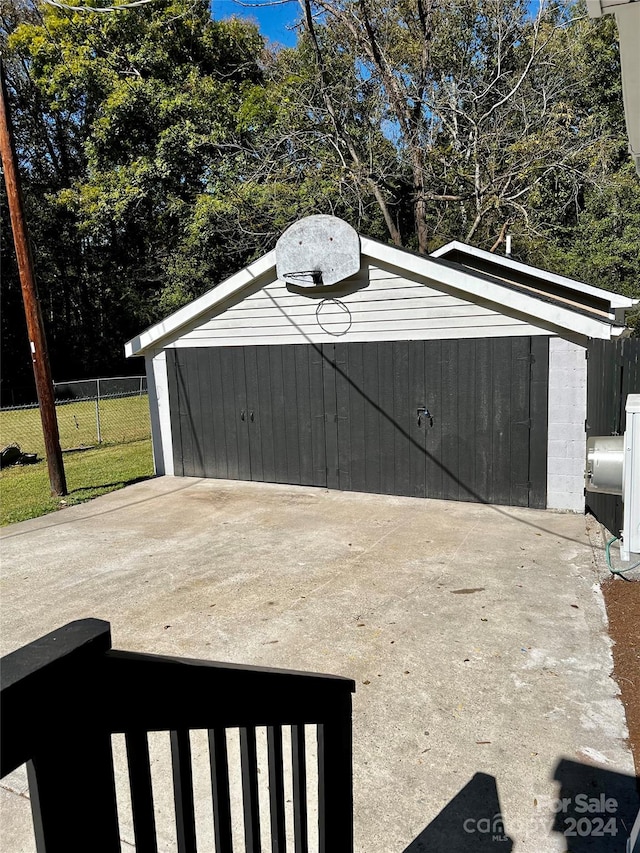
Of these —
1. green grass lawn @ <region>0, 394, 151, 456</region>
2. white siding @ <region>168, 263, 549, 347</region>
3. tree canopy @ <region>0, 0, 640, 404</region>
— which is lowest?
green grass lawn @ <region>0, 394, 151, 456</region>

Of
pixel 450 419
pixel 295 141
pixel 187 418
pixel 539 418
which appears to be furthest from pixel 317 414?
pixel 295 141

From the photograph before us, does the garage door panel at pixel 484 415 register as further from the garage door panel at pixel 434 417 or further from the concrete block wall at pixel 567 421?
the concrete block wall at pixel 567 421

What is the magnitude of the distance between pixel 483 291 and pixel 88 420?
41.0 feet

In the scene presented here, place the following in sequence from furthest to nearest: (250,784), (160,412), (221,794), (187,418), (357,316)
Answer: (160,412) → (187,418) → (357,316) → (250,784) → (221,794)

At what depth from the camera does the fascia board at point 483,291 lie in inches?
255

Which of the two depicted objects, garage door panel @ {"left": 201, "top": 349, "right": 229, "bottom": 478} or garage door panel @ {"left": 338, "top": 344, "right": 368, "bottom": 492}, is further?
garage door panel @ {"left": 201, "top": 349, "right": 229, "bottom": 478}

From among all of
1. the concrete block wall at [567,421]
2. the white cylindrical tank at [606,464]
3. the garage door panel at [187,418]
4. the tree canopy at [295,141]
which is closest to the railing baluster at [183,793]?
the white cylindrical tank at [606,464]

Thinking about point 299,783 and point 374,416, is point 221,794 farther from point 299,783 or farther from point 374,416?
point 374,416

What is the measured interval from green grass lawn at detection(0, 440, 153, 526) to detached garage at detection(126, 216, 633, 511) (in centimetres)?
86

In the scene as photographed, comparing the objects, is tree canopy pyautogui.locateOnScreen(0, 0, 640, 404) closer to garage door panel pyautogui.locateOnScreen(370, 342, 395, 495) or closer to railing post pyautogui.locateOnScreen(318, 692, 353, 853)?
garage door panel pyautogui.locateOnScreen(370, 342, 395, 495)

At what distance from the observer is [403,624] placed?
4.30 metres

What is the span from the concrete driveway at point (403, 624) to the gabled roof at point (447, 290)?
2.21 m

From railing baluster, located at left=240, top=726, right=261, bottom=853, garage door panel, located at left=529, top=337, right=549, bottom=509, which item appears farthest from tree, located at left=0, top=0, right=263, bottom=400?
railing baluster, located at left=240, top=726, right=261, bottom=853

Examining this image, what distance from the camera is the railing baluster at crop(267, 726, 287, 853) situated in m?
1.47
